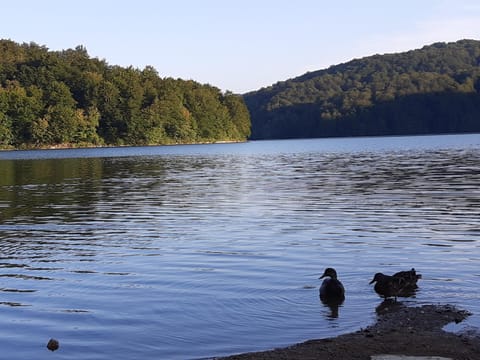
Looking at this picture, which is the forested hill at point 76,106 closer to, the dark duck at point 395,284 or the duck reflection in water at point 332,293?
the duck reflection in water at point 332,293

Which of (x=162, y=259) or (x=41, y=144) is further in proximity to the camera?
(x=41, y=144)

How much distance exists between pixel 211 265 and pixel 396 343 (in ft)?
25.1

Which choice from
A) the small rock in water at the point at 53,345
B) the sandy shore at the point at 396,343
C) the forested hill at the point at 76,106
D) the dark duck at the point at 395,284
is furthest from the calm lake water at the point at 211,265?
the forested hill at the point at 76,106

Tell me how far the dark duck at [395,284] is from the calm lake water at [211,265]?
28 centimetres

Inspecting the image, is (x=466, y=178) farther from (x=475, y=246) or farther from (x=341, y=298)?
(x=341, y=298)

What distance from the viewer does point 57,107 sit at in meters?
161

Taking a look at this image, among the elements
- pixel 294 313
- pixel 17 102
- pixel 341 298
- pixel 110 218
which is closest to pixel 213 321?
pixel 294 313

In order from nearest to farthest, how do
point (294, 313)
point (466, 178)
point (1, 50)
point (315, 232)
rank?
1. point (294, 313)
2. point (315, 232)
3. point (466, 178)
4. point (1, 50)

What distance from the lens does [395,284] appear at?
12.9 meters

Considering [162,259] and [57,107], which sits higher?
[57,107]

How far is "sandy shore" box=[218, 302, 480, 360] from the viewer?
30.3 ft

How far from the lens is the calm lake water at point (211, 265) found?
36.5ft

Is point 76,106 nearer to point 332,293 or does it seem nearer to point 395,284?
point 332,293

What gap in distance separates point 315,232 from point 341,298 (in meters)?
8.91
